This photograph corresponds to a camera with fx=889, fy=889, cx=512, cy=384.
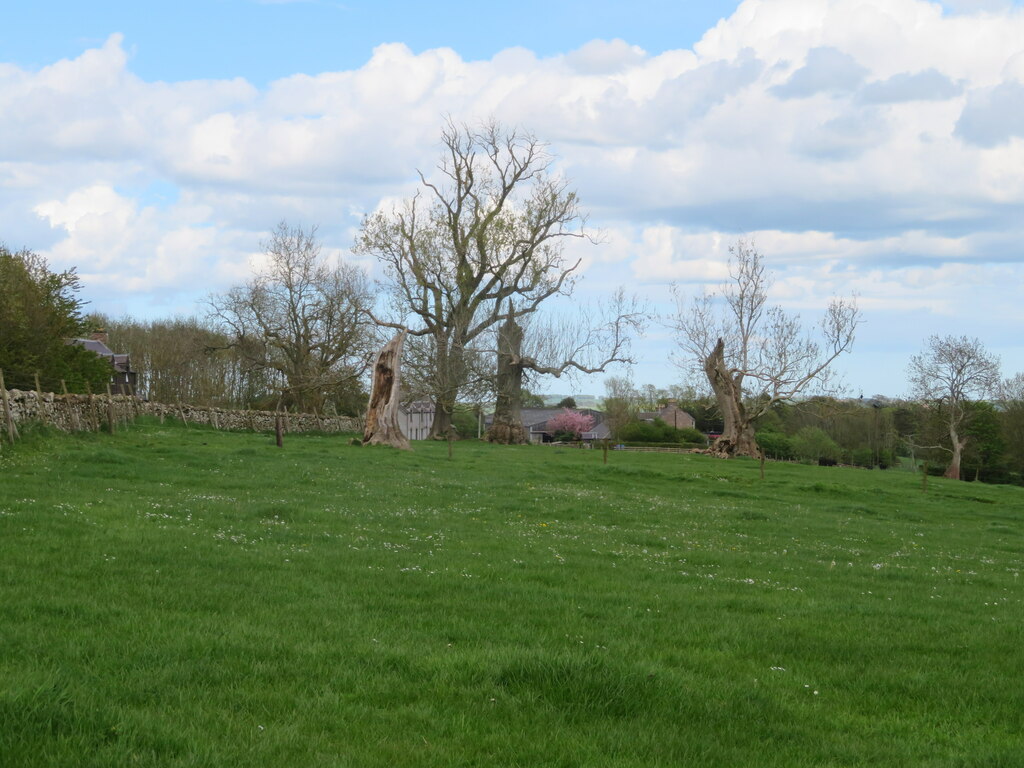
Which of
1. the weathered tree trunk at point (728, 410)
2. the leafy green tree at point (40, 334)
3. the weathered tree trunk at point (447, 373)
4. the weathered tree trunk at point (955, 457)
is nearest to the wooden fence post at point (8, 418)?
the leafy green tree at point (40, 334)

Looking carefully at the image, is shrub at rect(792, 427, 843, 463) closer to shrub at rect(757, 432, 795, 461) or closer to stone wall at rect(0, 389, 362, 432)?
shrub at rect(757, 432, 795, 461)

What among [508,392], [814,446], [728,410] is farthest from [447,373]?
[814,446]

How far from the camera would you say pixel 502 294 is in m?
70.9

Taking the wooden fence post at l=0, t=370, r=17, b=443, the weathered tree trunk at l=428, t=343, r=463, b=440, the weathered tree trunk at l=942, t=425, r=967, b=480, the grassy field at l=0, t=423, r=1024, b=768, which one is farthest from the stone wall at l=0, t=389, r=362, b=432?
the weathered tree trunk at l=942, t=425, r=967, b=480

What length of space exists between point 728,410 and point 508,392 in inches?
678

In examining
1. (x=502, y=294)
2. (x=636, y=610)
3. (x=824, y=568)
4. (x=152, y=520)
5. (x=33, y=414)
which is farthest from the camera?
(x=502, y=294)

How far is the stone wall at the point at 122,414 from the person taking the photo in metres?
29.8

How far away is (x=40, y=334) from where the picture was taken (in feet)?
128

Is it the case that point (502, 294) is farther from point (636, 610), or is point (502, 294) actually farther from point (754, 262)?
point (636, 610)

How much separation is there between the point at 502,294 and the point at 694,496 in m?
42.6

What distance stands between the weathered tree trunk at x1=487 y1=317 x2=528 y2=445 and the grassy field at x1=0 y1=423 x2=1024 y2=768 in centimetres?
5021

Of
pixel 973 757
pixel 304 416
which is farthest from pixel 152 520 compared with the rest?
pixel 304 416

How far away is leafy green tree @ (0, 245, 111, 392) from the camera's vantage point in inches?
1454

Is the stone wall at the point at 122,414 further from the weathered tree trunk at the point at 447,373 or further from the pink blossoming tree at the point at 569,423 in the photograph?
the pink blossoming tree at the point at 569,423
